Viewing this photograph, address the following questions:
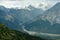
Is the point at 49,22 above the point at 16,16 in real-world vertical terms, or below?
below

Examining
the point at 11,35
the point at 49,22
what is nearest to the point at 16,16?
the point at 11,35

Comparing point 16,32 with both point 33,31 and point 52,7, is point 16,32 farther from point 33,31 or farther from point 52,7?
point 52,7

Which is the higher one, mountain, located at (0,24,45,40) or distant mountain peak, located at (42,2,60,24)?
distant mountain peak, located at (42,2,60,24)

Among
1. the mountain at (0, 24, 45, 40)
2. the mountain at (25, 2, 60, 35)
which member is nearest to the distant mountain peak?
the mountain at (25, 2, 60, 35)

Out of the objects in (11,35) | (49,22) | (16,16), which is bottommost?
(11,35)

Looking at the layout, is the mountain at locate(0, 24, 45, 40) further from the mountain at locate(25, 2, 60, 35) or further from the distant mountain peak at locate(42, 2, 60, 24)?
the distant mountain peak at locate(42, 2, 60, 24)

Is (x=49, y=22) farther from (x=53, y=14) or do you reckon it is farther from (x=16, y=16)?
(x=16, y=16)

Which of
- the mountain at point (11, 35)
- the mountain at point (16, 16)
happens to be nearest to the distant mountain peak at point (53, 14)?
the mountain at point (16, 16)
